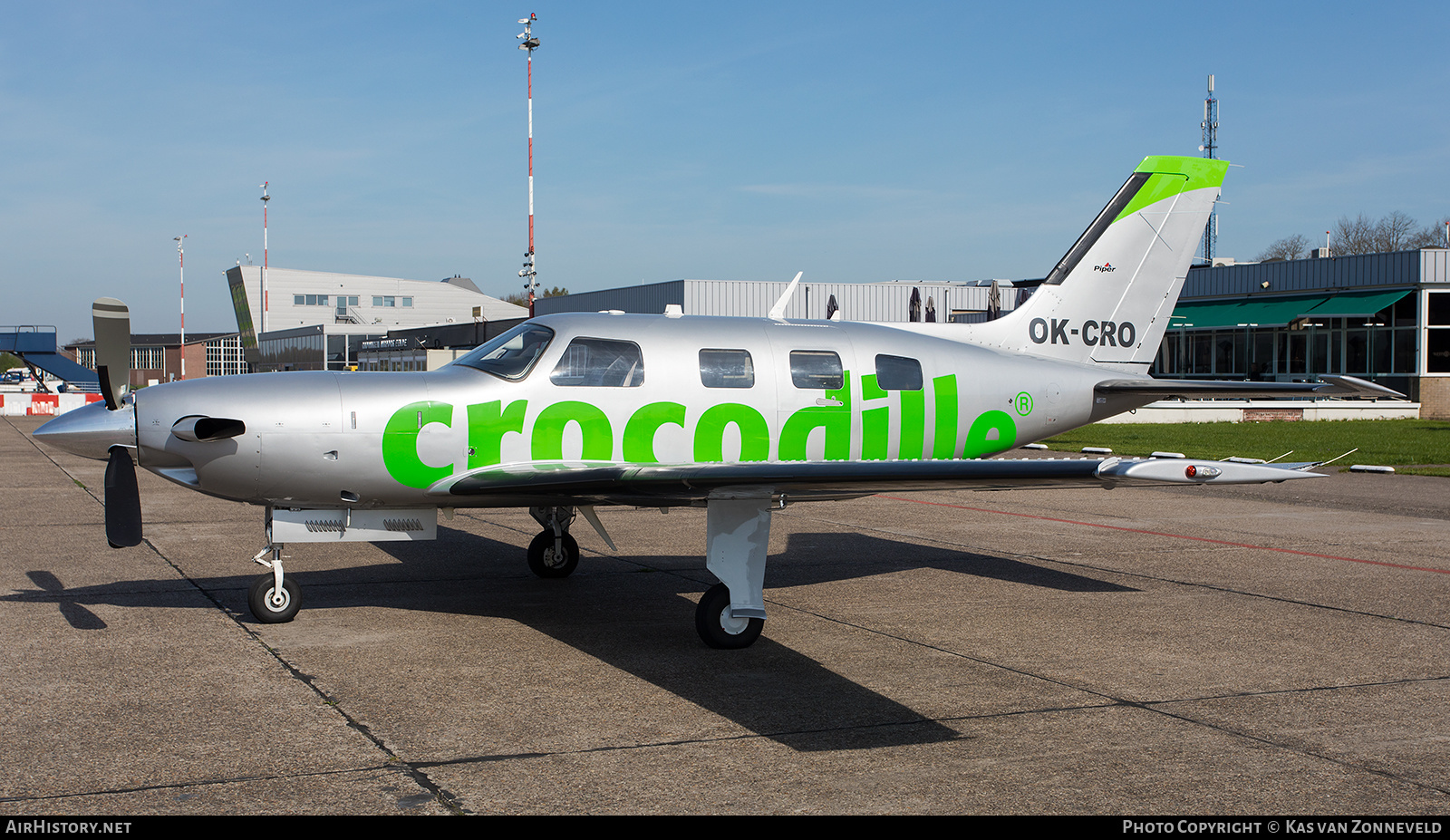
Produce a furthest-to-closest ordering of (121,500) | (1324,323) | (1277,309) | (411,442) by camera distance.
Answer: (1277,309) < (1324,323) < (411,442) < (121,500)

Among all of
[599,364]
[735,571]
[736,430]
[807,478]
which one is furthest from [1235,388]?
[599,364]

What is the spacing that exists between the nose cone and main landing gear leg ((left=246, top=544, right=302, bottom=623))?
1.21 m

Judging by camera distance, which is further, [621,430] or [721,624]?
[621,430]

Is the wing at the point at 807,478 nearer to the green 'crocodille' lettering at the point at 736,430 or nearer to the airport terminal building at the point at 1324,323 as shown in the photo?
the green 'crocodille' lettering at the point at 736,430

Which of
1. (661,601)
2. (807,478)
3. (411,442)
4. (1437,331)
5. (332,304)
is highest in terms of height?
(332,304)

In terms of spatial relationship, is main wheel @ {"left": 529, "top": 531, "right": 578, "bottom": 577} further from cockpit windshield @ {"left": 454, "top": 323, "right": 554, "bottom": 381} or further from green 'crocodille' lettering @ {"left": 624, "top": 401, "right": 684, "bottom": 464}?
cockpit windshield @ {"left": 454, "top": 323, "right": 554, "bottom": 381}

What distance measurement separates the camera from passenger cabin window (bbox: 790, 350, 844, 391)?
28.8ft

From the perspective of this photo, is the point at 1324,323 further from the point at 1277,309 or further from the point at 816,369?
the point at 816,369

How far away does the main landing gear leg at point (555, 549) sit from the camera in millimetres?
9906

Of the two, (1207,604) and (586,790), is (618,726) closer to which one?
(586,790)

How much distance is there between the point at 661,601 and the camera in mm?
9016

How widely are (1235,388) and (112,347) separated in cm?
859

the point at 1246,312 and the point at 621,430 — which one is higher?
the point at 1246,312

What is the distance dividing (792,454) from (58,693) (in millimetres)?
5065
